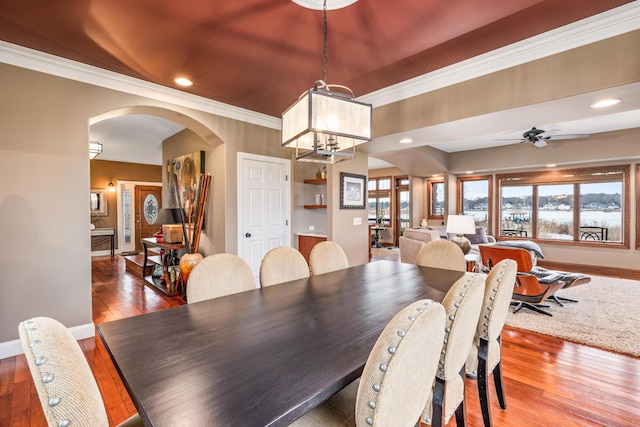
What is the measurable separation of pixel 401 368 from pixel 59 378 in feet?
2.74

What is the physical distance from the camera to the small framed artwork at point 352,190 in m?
4.37

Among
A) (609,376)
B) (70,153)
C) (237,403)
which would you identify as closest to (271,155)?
(70,153)

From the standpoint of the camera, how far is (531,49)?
2.48 meters

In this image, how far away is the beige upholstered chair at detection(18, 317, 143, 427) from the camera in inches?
25.5

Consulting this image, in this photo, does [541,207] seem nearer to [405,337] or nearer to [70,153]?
[405,337]

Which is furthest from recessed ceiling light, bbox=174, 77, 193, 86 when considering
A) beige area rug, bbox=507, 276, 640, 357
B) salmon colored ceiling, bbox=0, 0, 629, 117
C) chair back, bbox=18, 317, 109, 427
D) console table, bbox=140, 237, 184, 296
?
beige area rug, bbox=507, 276, 640, 357

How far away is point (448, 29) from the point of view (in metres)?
2.26

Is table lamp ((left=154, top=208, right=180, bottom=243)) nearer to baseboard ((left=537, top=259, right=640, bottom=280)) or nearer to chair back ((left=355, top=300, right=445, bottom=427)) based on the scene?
chair back ((left=355, top=300, right=445, bottom=427))

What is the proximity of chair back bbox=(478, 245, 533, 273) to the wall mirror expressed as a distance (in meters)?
9.11

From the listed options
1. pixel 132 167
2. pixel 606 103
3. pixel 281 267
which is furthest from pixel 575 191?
pixel 132 167

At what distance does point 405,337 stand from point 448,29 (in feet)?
7.94

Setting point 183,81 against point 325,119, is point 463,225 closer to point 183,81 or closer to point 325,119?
point 325,119

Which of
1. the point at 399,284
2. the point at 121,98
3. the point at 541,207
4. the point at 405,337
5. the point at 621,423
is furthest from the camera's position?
the point at 541,207

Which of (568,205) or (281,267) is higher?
(568,205)
